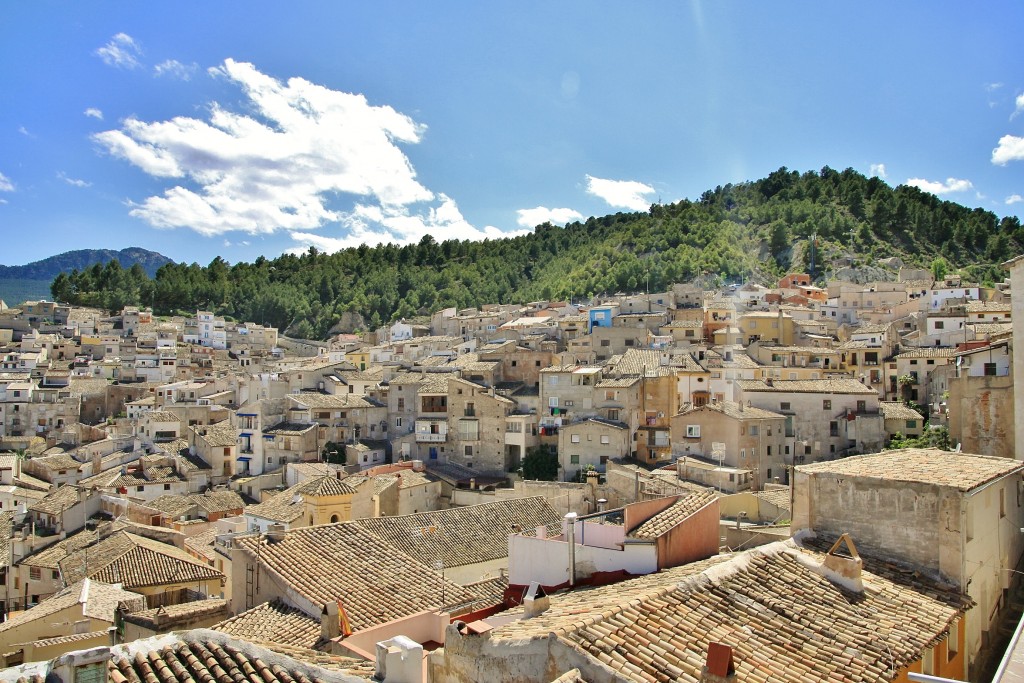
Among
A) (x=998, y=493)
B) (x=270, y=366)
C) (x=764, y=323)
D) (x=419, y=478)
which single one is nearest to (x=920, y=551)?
(x=998, y=493)

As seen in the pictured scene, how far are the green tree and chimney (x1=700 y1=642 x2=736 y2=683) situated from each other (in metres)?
28.3

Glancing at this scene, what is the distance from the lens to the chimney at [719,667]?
676 centimetres

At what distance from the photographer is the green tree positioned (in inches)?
1390

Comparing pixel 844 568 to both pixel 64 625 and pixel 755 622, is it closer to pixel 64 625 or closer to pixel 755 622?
pixel 755 622

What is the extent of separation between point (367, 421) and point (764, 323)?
27.1 meters

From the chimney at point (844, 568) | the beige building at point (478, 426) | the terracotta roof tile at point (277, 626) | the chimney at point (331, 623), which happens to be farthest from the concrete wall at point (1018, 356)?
the beige building at point (478, 426)

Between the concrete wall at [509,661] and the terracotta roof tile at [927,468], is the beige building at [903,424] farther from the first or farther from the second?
the concrete wall at [509,661]

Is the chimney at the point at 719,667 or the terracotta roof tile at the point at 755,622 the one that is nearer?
the chimney at the point at 719,667

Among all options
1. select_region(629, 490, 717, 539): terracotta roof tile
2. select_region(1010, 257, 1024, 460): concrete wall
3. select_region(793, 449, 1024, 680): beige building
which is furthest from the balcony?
select_region(793, 449, 1024, 680): beige building

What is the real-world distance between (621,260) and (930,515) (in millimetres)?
78093

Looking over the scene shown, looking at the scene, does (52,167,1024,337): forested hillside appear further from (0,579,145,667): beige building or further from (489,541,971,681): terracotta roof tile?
(489,541,971,681): terracotta roof tile

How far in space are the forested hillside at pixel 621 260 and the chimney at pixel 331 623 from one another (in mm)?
65886

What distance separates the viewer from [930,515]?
34.2 ft

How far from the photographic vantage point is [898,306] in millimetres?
53844
